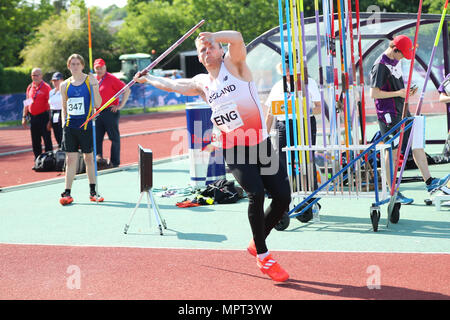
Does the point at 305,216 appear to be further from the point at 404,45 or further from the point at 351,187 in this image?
the point at 404,45

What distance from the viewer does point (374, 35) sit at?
517 inches

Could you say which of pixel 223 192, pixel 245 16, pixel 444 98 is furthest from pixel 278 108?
pixel 245 16

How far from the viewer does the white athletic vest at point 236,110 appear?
5.75 meters

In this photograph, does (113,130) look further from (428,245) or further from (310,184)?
(428,245)

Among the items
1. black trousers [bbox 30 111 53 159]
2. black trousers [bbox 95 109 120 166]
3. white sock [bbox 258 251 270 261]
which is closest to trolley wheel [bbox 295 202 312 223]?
white sock [bbox 258 251 270 261]

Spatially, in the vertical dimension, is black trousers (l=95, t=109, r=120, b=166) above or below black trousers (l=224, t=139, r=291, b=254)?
above

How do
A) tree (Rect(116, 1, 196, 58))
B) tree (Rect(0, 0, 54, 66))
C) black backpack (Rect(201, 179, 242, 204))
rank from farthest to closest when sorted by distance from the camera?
tree (Rect(116, 1, 196, 58)) < tree (Rect(0, 0, 54, 66)) < black backpack (Rect(201, 179, 242, 204))

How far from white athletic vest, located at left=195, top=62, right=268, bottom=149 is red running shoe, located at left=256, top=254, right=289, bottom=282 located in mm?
970

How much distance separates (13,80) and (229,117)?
37.2 meters

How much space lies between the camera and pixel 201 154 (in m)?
10.6

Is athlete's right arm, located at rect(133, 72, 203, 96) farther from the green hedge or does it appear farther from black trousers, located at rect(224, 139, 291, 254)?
the green hedge

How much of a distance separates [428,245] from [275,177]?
179 cm

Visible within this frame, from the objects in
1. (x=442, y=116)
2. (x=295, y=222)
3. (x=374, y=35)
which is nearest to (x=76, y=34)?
(x=442, y=116)

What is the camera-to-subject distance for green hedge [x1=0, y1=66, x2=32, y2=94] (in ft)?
130
